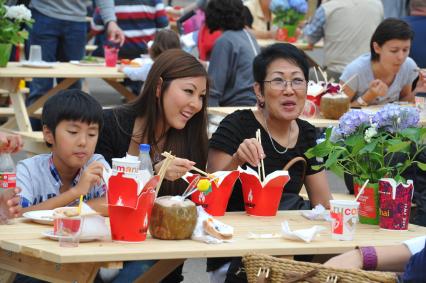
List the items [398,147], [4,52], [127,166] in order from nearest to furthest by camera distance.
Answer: [127,166] < [398,147] < [4,52]

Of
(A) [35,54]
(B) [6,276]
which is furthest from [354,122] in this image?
(A) [35,54]

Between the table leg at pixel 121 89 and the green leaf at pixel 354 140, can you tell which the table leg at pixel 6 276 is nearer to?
the green leaf at pixel 354 140

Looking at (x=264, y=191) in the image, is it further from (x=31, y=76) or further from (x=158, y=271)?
(x=31, y=76)

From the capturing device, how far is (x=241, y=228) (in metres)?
4.25

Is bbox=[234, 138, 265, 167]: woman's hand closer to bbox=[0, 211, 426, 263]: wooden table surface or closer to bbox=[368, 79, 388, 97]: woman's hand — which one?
bbox=[0, 211, 426, 263]: wooden table surface

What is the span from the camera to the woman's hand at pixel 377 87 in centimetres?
757

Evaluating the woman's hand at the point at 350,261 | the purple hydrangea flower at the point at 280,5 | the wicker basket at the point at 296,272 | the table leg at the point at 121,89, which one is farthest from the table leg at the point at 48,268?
the purple hydrangea flower at the point at 280,5

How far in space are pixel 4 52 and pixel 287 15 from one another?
374 cm

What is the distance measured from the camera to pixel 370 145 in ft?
14.5

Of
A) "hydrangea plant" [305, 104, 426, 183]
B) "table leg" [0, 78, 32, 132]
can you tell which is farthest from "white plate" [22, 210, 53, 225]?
"table leg" [0, 78, 32, 132]

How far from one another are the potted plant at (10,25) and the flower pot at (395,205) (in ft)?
15.8

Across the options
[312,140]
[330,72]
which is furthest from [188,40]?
[312,140]

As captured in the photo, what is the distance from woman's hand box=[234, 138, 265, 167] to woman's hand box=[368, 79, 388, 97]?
308 centimetres

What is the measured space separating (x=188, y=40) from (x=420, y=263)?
23.9 feet
